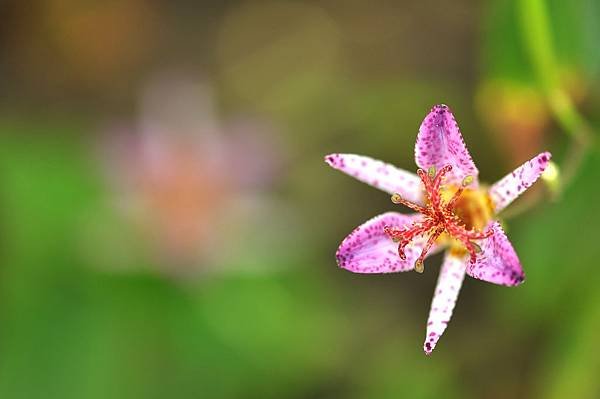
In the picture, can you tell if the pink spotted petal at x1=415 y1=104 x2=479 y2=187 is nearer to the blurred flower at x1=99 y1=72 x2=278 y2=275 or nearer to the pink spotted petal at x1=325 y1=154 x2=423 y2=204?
the pink spotted petal at x1=325 y1=154 x2=423 y2=204

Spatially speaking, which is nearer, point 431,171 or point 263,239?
point 431,171

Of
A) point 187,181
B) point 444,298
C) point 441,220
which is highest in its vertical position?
point 187,181

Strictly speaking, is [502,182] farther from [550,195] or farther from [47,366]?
[47,366]

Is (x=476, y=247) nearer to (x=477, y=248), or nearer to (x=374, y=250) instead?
(x=477, y=248)

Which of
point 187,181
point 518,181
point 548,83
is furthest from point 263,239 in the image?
point 518,181

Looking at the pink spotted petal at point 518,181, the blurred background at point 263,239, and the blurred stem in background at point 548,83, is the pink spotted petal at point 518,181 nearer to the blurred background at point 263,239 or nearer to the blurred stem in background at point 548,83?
the blurred stem in background at point 548,83

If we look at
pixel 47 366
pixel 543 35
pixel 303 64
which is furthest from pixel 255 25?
pixel 543 35
